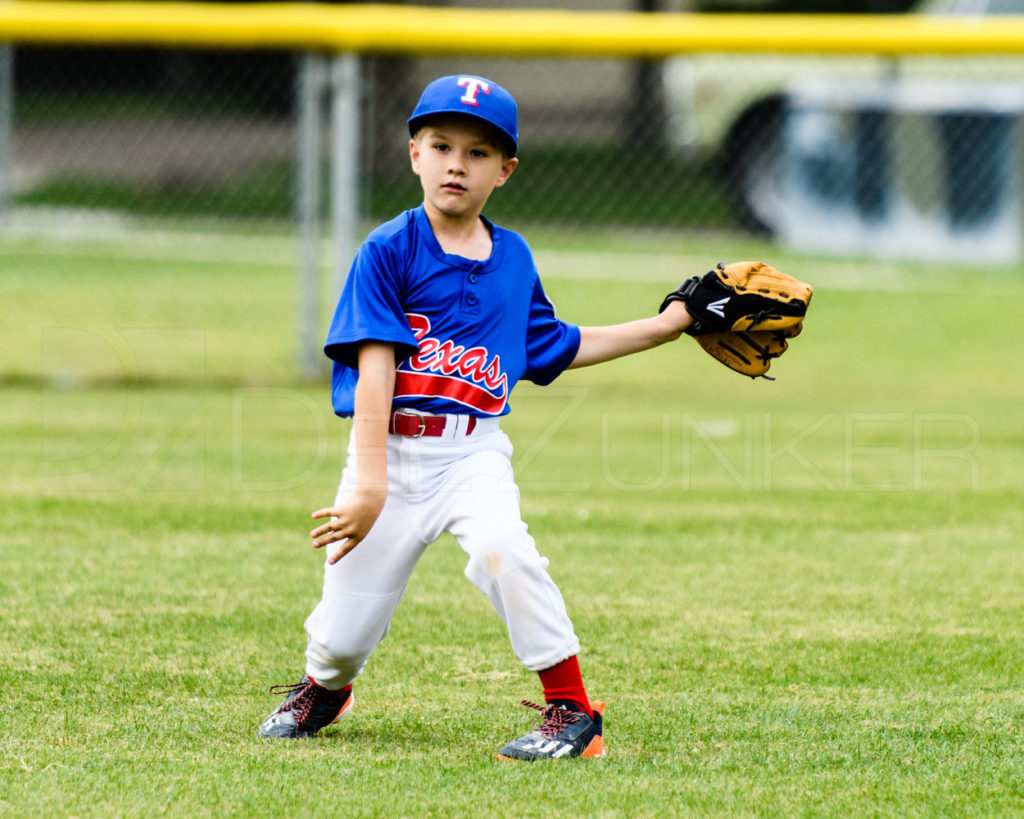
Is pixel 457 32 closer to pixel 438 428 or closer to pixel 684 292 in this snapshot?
pixel 684 292

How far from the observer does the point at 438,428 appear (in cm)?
325

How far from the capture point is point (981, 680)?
3.70 metres

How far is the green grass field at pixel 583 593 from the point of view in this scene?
2.94m

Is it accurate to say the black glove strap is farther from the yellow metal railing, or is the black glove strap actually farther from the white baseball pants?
the yellow metal railing

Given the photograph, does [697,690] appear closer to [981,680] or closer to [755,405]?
[981,680]

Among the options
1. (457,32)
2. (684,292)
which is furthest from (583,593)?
(457,32)

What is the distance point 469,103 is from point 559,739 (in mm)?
1348

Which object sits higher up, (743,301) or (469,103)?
(469,103)

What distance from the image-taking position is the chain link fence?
1012 centimetres

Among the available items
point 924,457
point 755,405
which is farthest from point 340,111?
point 924,457


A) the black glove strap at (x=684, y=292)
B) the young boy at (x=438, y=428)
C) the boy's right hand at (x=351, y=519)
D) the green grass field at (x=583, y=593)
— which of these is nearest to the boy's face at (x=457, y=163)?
the young boy at (x=438, y=428)

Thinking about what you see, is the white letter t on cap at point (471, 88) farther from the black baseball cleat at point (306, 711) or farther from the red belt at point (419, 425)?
the black baseball cleat at point (306, 711)

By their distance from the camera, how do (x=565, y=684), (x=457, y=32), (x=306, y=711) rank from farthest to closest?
(x=457, y=32)
(x=306, y=711)
(x=565, y=684)

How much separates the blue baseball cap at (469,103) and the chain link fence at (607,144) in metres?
5.78
